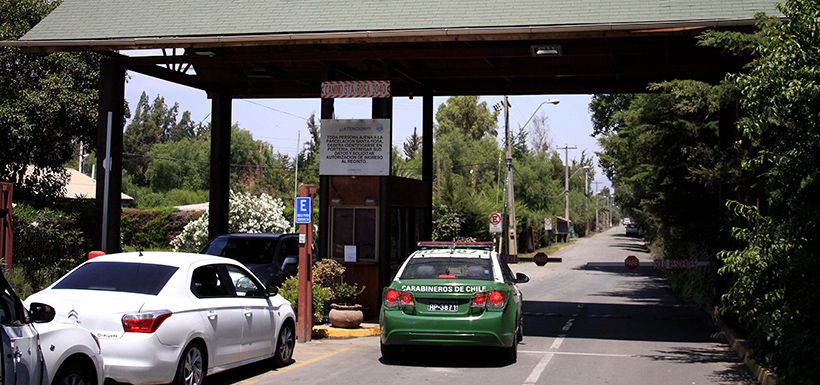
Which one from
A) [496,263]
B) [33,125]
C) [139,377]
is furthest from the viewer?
[33,125]

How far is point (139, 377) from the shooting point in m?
8.65

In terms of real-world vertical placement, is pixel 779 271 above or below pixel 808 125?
below

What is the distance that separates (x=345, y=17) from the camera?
661 inches

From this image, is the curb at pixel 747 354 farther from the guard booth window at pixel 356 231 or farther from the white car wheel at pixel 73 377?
the white car wheel at pixel 73 377

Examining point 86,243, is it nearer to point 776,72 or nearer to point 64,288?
point 64,288

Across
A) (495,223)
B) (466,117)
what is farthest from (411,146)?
(495,223)

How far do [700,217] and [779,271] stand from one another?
16222 millimetres

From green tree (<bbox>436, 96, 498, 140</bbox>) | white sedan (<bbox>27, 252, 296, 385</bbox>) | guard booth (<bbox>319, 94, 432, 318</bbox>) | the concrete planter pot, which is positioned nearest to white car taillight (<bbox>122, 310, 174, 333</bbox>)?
white sedan (<bbox>27, 252, 296, 385</bbox>)

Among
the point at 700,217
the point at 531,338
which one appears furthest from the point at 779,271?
the point at 700,217

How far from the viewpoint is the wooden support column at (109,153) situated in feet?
57.8

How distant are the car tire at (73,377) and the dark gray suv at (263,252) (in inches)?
377

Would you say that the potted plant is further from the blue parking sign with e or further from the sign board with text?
the sign board with text

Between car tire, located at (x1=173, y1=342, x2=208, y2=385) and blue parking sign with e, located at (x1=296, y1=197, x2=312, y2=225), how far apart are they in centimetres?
519

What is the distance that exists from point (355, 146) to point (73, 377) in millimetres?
10730
